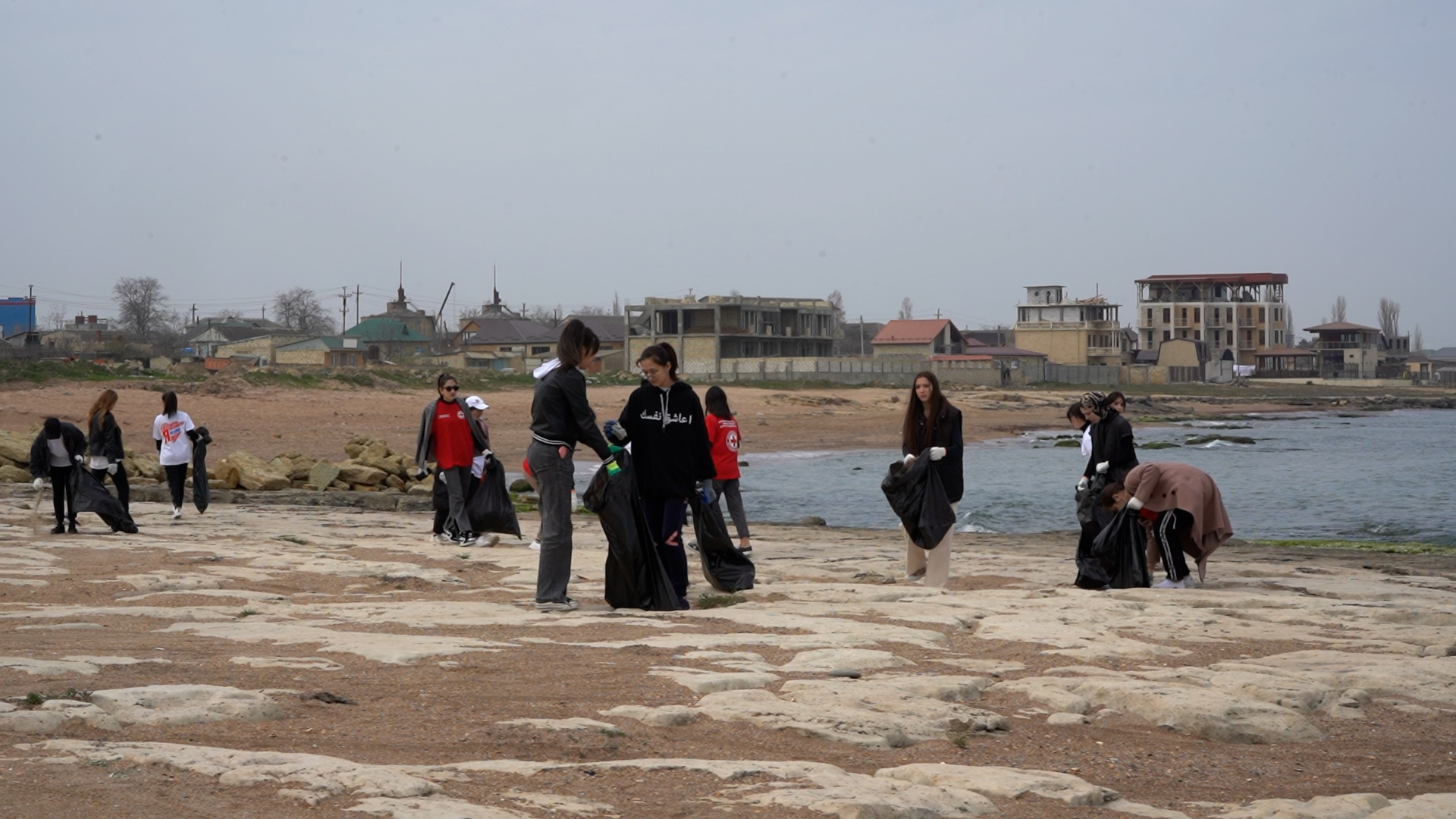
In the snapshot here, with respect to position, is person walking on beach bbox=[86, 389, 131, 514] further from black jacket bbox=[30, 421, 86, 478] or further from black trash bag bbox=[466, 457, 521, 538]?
black trash bag bbox=[466, 457, 521, 538]

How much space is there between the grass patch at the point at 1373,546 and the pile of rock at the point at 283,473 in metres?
11.6

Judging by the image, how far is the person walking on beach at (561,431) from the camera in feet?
27.4

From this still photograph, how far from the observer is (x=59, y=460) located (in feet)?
43.3

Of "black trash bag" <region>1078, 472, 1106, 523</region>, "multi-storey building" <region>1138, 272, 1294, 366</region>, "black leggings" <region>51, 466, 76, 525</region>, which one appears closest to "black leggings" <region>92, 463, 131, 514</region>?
"black leggings" <region>51, 466, 76, 525</region>

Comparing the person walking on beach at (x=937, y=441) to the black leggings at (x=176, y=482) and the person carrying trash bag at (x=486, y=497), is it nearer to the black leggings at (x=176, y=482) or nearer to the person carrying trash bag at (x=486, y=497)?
the person carrying trash bag at (x=486, y=497)

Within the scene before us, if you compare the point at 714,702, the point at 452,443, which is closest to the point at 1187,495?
the point at 714,702

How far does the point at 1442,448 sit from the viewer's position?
150ft

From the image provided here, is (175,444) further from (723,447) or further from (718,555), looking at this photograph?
(718,555)

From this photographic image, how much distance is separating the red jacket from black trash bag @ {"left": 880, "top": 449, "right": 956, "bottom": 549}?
9.11 ft

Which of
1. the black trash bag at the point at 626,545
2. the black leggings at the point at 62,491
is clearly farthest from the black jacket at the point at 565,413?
the black leggings at the point at 62,491

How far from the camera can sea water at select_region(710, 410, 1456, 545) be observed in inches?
873

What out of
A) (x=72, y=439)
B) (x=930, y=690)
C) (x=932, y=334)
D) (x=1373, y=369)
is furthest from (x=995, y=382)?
(x=930, y=690)

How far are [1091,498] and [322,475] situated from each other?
1195cm

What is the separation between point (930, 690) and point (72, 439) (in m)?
9.99
